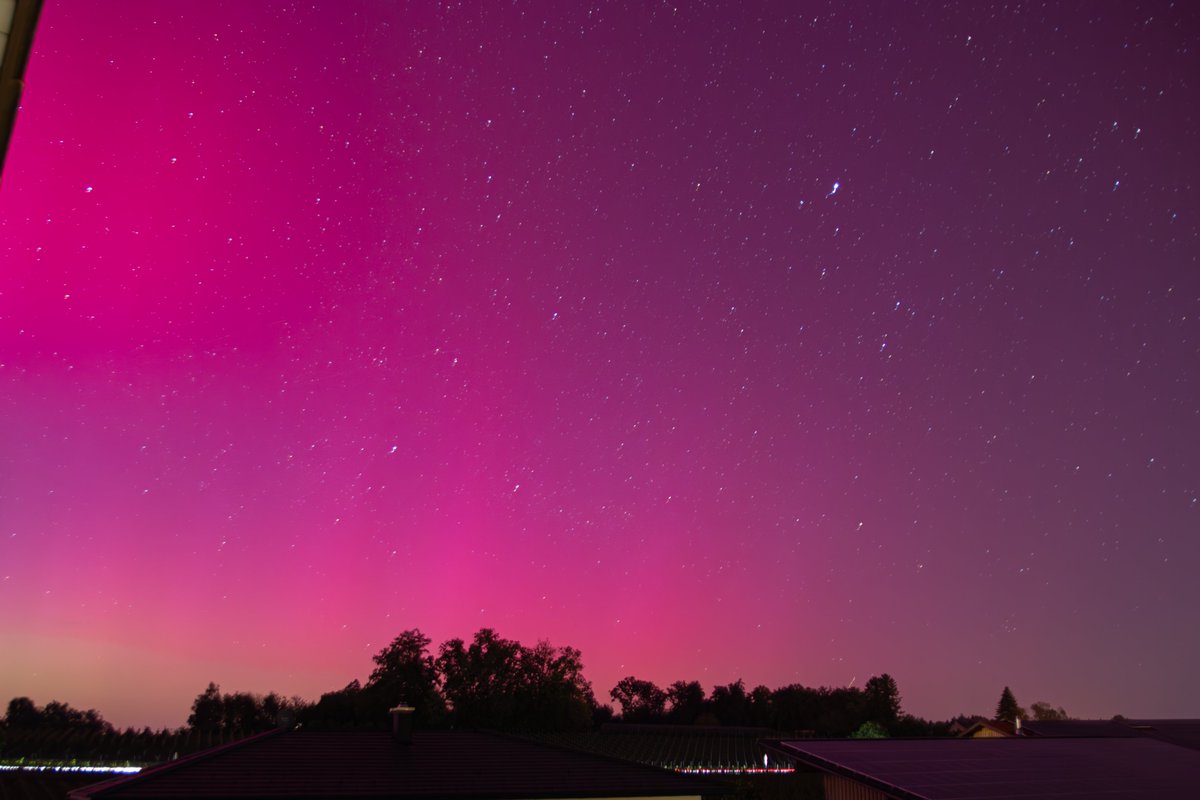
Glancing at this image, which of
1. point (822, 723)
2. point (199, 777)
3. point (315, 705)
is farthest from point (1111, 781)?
point (822, 723)

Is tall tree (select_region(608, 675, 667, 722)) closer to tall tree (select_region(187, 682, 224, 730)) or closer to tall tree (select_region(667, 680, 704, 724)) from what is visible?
tall tree (select_region(667, 680, 704, 724))

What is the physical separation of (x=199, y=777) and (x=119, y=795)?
1657 mm

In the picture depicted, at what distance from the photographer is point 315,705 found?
52.2 m

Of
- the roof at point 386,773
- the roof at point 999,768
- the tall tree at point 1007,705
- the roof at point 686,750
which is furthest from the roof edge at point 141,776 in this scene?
the tall tree at point 1007,705

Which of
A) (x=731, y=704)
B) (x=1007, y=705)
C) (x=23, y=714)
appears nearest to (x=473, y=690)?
(x=731, y=704)

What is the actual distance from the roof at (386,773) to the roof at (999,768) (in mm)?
3774

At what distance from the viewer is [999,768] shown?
1848cm

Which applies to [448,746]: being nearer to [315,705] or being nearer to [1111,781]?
[1111,781]

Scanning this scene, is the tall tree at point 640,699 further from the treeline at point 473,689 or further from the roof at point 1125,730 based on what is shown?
the roof at point 1125,730

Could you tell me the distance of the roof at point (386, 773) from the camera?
14.4 metres

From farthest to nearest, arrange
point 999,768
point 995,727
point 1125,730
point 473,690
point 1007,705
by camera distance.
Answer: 1. point 1007,705
2. point 473,690
3. point 995,727
4. point 1125,730
5. point 999,768

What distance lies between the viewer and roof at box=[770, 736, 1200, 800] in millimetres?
16406

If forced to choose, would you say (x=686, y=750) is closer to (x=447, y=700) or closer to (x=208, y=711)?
(x=447, y=700)

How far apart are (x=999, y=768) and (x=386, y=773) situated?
1364cm
